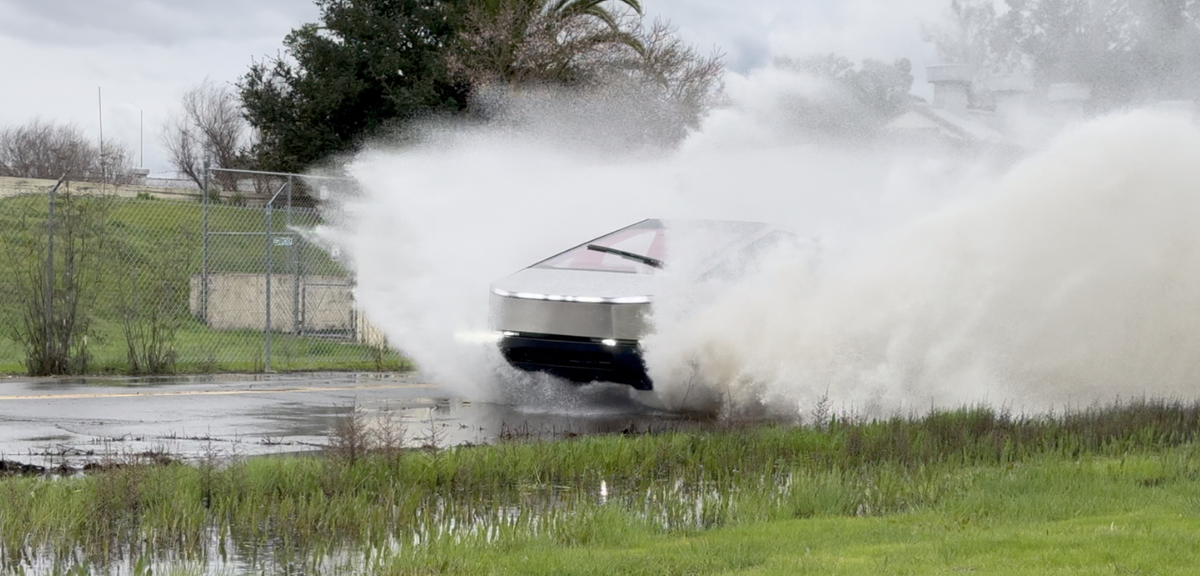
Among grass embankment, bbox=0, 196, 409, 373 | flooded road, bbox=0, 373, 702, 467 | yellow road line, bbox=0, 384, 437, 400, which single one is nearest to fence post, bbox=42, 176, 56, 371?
grass embankment, bbox=0, 196, 409, 373

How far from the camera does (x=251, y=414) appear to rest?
11.9 meters

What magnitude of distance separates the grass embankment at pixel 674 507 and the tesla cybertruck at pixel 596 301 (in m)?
2.15

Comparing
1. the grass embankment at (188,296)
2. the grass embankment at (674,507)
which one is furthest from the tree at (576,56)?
the grass embankment at (674,507)

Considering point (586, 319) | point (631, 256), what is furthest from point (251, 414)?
point (631, 256)

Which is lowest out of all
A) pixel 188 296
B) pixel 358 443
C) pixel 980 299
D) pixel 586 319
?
pixel 358 443

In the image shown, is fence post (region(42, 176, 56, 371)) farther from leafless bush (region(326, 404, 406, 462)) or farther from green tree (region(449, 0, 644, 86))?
green tree (region(449, 0, 644, 86))

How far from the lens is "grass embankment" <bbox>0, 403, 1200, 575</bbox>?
5934 mm

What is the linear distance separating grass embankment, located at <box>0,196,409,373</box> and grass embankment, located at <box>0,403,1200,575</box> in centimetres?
931

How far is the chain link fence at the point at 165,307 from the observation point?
53.8 feet

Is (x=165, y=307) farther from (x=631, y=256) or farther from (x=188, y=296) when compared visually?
(x=631, y=256)

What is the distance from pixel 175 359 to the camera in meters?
17.0

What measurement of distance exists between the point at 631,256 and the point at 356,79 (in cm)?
3219

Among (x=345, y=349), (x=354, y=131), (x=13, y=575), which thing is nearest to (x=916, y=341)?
(x=13, y=575)

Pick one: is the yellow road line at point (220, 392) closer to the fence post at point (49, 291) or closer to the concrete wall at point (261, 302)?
the fence post at point (49, 291)
